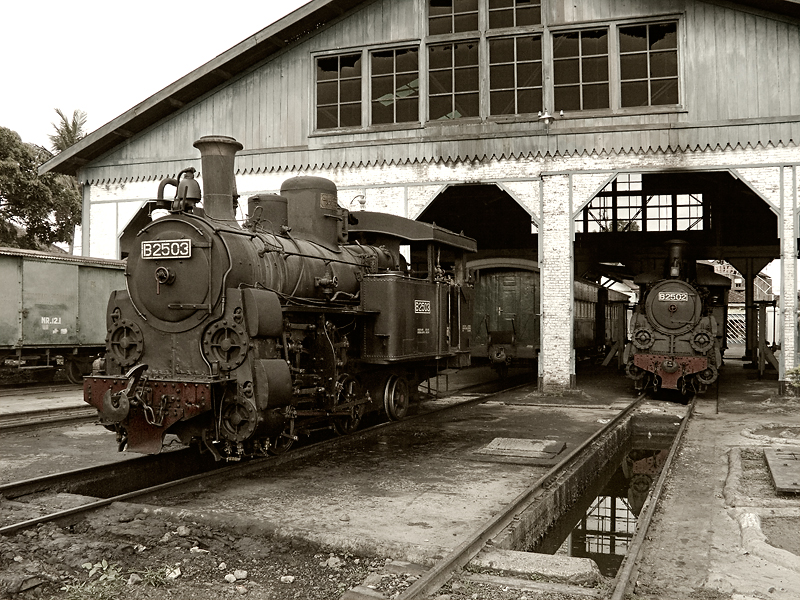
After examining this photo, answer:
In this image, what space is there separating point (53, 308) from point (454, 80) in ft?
30.2

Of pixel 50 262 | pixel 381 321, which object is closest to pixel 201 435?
pixel 381 321

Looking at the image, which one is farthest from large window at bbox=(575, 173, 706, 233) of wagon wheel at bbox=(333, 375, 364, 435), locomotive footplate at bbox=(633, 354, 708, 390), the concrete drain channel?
wagon wheel at bbox=(333, 375, 364, 435)

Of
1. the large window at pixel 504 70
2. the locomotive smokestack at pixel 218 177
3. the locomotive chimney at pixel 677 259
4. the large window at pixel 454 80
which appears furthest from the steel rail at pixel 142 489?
the locomotive chimney at pixel 677 259

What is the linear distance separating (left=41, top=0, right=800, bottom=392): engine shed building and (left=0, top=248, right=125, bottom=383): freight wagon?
5.14 feet

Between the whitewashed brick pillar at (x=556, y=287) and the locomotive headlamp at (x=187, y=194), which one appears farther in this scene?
the whitewashed brick pillar at (x=556, y=287)

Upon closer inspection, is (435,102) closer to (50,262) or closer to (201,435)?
(50,262)

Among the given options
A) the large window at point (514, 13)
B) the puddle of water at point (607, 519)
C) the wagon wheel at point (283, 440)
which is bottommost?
the puddle of water at point (607, 519)

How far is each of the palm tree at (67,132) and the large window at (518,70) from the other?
2877 cm

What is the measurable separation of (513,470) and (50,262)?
11162mm

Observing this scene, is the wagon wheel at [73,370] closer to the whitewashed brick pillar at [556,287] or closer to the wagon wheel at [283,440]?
the whitewashed brick pillar at [556,287]

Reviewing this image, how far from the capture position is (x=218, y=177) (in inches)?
287

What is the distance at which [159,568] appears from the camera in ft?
14.6

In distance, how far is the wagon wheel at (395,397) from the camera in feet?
31.8

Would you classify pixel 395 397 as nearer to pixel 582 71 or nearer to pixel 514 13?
pixel 582 71
